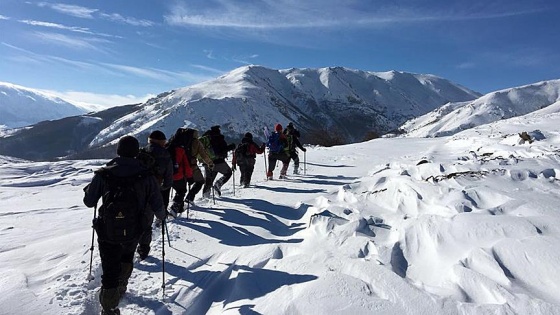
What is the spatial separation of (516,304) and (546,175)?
5853 mm

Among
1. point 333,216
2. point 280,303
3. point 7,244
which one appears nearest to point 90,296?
point 280,303

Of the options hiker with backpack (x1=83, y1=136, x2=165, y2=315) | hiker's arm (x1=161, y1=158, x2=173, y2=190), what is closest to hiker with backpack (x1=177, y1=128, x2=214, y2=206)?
hiker's arm (x1=161, y1=158, x2=173, y2=190)

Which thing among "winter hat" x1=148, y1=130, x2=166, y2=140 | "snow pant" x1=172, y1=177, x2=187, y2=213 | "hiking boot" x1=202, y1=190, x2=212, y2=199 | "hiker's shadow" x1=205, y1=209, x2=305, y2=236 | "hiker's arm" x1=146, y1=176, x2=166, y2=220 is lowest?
"hiker's shadow" x1=205, y1=209, x2=305, y2=236

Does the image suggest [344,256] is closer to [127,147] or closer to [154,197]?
[154,197]

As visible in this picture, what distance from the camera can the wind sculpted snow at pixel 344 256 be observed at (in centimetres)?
424

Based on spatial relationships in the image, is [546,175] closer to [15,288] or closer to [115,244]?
[115,244]

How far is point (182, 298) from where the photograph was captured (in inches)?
196

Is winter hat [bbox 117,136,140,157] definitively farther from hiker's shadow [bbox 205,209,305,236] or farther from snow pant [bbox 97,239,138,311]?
hiker's shadow [bbox 205,209,305,236]

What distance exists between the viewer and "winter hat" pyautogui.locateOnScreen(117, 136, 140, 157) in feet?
15.1

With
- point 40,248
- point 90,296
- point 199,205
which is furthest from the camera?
point 199,205

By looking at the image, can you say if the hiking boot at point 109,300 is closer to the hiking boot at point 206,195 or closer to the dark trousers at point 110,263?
the dark trousers at point 110,263

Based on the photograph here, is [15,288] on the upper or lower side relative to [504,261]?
lower

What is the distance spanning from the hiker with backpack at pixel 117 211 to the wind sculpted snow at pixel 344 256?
44 centimetres

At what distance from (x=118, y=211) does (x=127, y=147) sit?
754mm
